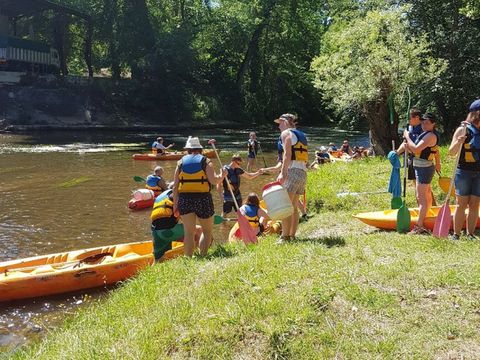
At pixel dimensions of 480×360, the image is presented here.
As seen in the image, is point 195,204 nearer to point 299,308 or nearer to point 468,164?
point 299,308

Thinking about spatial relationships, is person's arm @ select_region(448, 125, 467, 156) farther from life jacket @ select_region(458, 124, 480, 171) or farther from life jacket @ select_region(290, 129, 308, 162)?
life jacket @ select_region(290, 129, 308, 162)

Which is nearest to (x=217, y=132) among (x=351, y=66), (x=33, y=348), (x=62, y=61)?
(x=62, y=61)

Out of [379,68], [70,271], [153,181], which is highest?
[379,68]

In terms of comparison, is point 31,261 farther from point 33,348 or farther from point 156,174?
point 156,174

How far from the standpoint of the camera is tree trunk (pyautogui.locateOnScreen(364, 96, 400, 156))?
14.6 m

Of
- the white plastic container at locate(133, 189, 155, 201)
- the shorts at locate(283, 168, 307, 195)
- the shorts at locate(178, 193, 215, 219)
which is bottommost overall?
the white plastic container at locate(133, 189, 155, 201)

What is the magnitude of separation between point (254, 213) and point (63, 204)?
6631 millimetres

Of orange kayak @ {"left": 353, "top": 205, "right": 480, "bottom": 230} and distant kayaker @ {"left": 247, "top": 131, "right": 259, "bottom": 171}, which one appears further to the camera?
distant kayaker @ {"left": 247, "top": 131, "right": 259, "bottom": 171}

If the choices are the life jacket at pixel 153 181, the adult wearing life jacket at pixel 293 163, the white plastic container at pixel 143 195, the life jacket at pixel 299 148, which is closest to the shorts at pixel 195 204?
the adult wearing life jacket at pixel 293 163

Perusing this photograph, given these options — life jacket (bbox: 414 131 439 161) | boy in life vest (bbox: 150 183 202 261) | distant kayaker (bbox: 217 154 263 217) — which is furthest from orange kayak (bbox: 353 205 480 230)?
distant kayaker (bbox: 217 154 263 217)

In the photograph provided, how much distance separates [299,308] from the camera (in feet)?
12.6

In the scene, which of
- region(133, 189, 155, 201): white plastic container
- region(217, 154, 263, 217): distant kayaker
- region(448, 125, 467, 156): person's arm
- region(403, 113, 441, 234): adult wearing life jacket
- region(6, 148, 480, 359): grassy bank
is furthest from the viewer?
region(133, 189, 155, 201): white plastic container

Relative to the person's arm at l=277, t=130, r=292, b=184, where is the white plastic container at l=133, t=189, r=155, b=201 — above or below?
below

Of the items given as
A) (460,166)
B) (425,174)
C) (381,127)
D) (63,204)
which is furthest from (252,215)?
(381,127)
